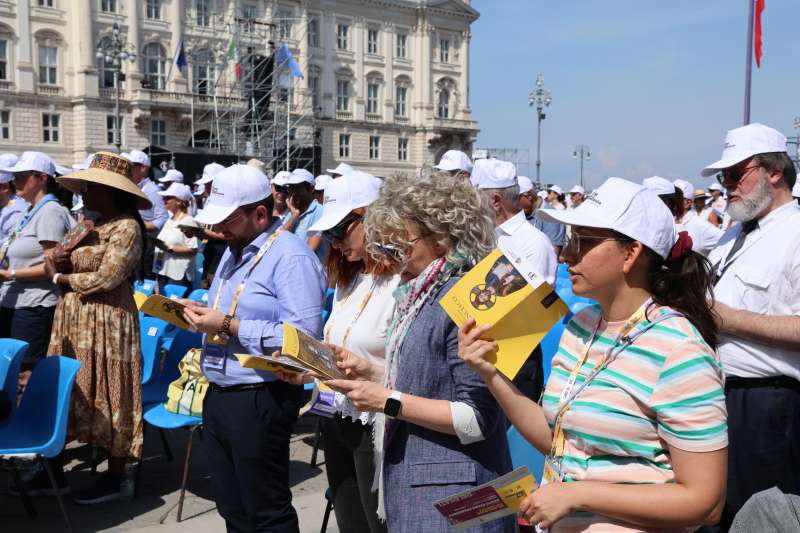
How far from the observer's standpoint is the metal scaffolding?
1746 inches

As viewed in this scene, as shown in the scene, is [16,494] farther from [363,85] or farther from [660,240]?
[363,85]

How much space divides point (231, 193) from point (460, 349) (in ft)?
5.14

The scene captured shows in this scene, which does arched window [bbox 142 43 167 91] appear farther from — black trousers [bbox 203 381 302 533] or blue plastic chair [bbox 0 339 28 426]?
black trousers [bbox 203 381 302 533]

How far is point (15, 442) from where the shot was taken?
4445 mm

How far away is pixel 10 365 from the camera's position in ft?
14.8

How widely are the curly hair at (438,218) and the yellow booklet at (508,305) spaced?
46cm

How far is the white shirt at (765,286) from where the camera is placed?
10.2 ft

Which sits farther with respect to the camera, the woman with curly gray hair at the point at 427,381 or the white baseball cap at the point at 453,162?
the white baseball cap at the point at 453,162

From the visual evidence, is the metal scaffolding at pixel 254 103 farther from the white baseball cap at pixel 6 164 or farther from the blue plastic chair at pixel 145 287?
the white baseball cap at pixel 6 164

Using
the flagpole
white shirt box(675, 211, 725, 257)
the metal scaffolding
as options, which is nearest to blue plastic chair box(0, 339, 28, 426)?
white shirt box(675, 211, 725, 257)

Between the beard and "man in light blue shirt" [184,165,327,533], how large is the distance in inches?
69.3

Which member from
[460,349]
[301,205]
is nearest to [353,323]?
[460,349]

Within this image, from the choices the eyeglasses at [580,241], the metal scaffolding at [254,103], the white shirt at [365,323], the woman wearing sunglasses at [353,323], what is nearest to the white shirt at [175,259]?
the woman wearing sunglasses at [353,323]

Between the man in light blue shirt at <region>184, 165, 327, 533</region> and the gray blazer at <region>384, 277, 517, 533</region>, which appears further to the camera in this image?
the man in light blue shirt at <region>184, 165, 327, 533</region>
